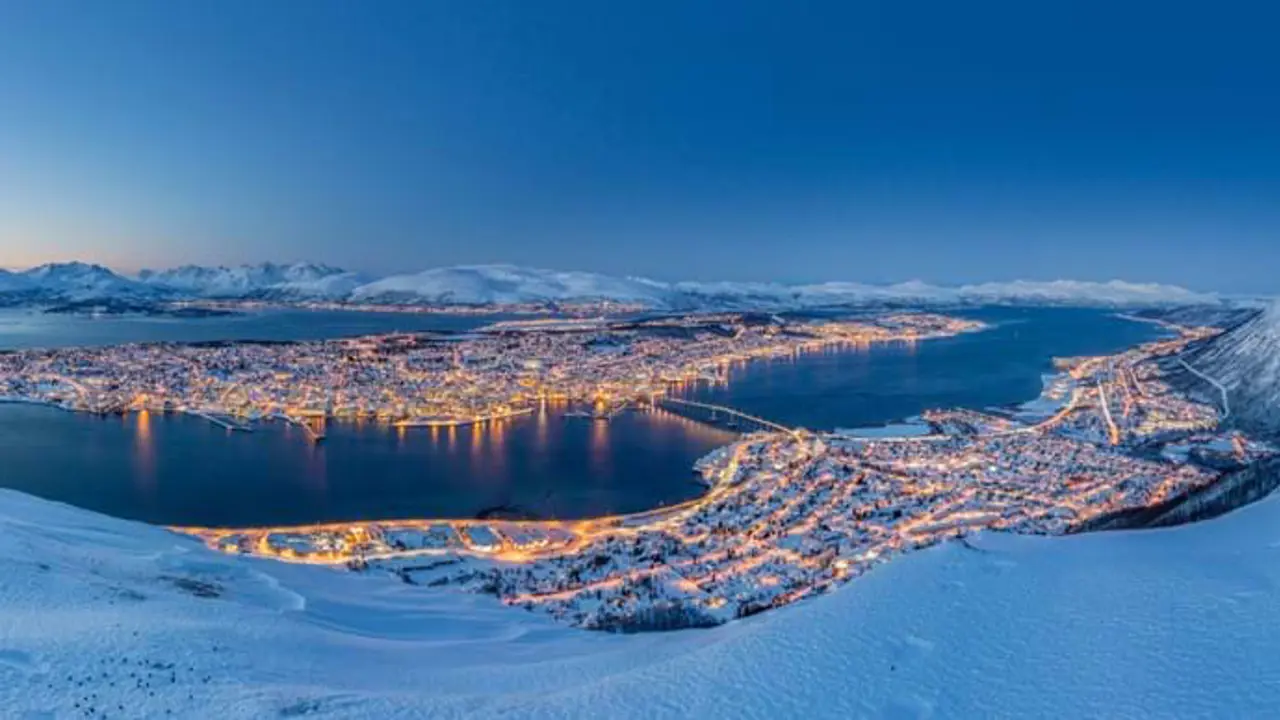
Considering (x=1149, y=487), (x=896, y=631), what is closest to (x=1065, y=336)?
(x=1149, y=487)

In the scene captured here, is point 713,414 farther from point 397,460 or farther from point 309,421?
point 309,421

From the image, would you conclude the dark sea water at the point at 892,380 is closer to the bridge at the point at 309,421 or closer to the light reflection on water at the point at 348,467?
the light reflection on water at the point at 348,467

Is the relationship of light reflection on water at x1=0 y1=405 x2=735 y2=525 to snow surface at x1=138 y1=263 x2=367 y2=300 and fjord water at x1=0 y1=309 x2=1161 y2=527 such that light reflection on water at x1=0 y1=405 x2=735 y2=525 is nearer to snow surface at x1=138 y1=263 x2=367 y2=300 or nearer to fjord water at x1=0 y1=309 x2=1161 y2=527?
fjord water at x1=0 y1=309 x2=1161 y2=527

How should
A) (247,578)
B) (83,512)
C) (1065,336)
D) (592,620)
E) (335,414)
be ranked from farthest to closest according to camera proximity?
(1065,336)
(335,414)
(83,512)
(592,620)
(247,578)

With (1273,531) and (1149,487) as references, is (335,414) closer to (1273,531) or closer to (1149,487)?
(1149,487)

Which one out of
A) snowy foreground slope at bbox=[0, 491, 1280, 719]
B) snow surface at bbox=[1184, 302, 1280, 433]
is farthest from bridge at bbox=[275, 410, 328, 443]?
snow surface at bbox=[1184, 302, 1280, 433]

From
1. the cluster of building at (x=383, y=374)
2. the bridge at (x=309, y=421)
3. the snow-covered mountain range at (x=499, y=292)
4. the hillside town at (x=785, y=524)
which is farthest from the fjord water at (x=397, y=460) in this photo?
the snow-covered mountain range at (x=499, y=292)
